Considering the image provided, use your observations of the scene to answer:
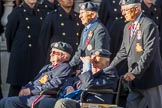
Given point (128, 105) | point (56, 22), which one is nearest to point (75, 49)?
point (56, 22)

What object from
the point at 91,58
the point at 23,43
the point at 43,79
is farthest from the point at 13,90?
the point at 91,58

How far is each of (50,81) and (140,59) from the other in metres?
1.16

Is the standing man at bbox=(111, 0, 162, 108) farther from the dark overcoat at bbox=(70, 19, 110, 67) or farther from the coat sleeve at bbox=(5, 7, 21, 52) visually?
the coat sleeve at bbox=(5, 7, 21, 52)

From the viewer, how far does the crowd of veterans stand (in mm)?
8670

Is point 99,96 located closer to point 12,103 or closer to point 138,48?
point 138,48

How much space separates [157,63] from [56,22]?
2.23m

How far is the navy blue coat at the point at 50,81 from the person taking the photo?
30.0 feet

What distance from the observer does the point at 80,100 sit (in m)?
8.48

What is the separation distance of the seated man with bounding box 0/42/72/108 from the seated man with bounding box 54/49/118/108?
1.53 feet

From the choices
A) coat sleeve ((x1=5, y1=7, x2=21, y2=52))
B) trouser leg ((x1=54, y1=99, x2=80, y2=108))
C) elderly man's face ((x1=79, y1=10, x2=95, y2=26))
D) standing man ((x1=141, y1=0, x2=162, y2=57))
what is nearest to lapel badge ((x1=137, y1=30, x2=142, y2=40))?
elderly man's face ((x1=79, y1=10, x2=95, y2=26))

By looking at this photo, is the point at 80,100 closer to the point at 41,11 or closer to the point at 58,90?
the point at 58,90

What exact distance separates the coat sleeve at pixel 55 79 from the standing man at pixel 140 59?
2.57ft

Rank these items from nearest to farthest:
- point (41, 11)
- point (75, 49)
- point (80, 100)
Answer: point (80, 100), point (75, 49), point (41, 11)

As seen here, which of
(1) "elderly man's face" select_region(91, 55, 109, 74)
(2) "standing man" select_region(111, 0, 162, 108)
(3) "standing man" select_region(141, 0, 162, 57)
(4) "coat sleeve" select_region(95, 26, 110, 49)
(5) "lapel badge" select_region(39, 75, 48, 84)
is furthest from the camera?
(3) "standing man" select_region(141, 0, 162, 57)
